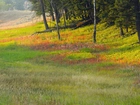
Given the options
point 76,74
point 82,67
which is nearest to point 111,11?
point 82,67

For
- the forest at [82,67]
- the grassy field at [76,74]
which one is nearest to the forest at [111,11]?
the forest at [82,67]

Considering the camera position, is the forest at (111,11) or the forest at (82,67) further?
the forest at (111,11)

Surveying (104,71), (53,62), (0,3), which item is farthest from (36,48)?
(0,3)

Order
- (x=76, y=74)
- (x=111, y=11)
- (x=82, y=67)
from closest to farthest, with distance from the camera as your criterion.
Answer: (x=76, y=74)
(x=82, y=67)
(x=111, y=11)

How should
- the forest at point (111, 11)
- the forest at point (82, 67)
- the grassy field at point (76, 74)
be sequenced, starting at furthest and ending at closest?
1. the forest at point (111, 11)
2. the forest at point (82, 67)
3. the grassy field at point (76, 74)

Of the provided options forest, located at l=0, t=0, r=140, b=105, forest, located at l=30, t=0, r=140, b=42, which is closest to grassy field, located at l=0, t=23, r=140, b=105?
forest, located at l=0, t=0, r=140, b=105

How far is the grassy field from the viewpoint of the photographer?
9555 mm

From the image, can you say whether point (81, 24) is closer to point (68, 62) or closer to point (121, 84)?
point (68, 62)

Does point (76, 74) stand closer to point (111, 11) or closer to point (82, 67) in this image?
point (82, 67)

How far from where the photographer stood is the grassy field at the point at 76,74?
9555 millimetres

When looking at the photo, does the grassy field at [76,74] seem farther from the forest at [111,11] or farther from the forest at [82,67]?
the forest at [111,11]

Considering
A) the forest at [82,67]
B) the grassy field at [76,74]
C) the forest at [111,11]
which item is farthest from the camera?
the forest at [111,11]

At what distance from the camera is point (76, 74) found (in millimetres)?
17641

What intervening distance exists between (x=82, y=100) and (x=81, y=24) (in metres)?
41.6
